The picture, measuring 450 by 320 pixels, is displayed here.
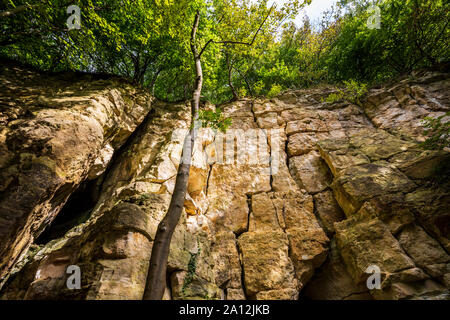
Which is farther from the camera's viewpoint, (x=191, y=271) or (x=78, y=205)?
(x=78, y=205)

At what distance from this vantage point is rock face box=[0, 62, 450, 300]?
3.97 meters

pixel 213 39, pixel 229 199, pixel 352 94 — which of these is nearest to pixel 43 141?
pixel 229 199

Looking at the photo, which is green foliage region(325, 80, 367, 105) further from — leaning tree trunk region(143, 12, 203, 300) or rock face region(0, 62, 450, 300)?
Answer: leaning tree trunk region(143, 12, 203, 300)

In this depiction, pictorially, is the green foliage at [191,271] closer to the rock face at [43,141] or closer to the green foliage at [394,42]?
the rock face at [43,141]

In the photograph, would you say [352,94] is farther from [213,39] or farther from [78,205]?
[78,205]

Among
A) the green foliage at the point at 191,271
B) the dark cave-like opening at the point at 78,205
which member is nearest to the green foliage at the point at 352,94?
the green foliage at the point at 191,271

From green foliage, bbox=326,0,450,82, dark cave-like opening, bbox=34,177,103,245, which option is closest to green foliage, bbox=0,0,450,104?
green foliage, bbox=326,0,450,82

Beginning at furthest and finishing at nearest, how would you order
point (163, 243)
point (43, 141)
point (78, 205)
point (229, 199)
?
point (78, 205) → point (229, 199) → point (43, 141) → point (163, 243)

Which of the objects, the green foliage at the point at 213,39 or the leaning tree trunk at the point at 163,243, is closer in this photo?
the leaning tree trunk at the point at 163,243

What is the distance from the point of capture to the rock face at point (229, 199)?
397 cm

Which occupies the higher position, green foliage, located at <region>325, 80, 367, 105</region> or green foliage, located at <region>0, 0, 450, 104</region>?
green foliage, located at <region>0, 0, 450, 104</region>

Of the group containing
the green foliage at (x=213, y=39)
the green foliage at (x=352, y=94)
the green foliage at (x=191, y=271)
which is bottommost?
the green foliage at (x=191, y=271)

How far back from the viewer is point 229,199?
7.02 m
